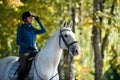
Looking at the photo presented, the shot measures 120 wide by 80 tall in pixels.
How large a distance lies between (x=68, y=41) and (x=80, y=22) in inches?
512

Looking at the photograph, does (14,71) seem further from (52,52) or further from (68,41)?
(68,41)

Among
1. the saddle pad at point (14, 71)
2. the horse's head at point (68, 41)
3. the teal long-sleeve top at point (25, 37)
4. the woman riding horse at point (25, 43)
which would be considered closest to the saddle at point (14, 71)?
the saddle pad at point (14, 71)

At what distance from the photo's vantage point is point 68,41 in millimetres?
10867

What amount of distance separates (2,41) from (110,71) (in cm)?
750

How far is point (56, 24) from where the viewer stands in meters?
30.5

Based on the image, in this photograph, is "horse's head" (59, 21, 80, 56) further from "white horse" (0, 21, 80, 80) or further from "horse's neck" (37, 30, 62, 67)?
"horse's neck" (37, 30, 62, 67)

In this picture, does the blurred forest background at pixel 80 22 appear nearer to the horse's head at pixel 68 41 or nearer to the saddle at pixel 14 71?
the saddle at pixel 14 71

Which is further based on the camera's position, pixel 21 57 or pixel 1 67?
pixel 1 67

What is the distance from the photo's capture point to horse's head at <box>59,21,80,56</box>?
35.0ft

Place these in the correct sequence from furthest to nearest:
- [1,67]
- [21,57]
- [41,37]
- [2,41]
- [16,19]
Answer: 1. [41,37]
2. [2,41]
3. [16,19]
4. [1,67]
5. [21,57]

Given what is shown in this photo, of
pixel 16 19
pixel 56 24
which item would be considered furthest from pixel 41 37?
pixel 16 19

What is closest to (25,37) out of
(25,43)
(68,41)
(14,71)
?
(25,43)

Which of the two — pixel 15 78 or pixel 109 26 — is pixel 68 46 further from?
pixel 109 26

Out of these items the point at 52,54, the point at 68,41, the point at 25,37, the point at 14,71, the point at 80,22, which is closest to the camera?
the point at 68,41
